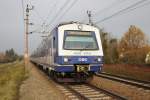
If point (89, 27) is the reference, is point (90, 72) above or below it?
below

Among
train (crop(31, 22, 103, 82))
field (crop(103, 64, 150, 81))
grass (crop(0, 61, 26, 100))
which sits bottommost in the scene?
grass (crop(0, 61, 26, 100))

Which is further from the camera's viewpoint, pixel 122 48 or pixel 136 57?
pixel 122 48

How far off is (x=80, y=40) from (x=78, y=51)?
0.64 meters

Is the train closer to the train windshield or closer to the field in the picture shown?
the train windshield

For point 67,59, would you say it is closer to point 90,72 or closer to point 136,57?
point 90,72

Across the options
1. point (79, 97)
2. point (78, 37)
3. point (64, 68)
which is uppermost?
point (78, 37)

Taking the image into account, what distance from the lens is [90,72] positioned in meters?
17.6

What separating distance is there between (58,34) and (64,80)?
248 centimetres

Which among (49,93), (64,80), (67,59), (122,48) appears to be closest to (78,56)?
(67,59)

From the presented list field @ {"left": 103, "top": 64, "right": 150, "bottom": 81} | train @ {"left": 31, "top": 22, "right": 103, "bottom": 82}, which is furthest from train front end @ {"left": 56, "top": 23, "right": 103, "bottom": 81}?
field @ {"left": 103, "top": 64, "right": 150, "bottom": 81}

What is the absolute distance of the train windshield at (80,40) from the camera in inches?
674

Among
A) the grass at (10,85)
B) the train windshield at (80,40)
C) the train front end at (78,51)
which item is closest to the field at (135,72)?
the train front end at (78,51)

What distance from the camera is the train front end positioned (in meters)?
16.7

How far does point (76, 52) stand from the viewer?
16.9 m
